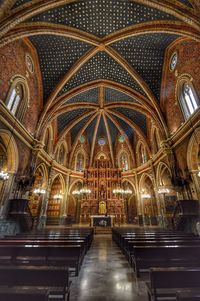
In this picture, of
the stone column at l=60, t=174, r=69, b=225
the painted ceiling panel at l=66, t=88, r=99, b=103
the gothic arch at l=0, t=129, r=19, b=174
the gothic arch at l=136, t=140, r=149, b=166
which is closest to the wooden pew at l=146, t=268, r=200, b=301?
the gothic arch at l=0, t=129, r=19, b=174

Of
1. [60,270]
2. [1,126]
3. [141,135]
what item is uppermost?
[141,135]

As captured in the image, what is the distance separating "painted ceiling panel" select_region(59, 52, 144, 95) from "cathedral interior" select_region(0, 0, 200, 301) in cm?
11

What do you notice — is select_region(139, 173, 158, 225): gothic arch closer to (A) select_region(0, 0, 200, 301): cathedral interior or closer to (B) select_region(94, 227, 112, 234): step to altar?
(A) select_region(0, 0, 200, 301): cathedral interior

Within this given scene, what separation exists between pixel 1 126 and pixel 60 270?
34.8 feet

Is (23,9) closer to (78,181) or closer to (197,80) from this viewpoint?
(197,80)

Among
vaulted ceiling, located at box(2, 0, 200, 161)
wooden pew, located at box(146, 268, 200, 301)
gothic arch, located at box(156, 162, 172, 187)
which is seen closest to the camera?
wooden pew, located at box(146, 268, 200, 301)

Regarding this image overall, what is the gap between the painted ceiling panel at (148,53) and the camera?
1300 cm

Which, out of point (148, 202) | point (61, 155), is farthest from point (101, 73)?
point (148, 202)

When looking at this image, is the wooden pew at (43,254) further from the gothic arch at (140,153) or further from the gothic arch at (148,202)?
the gothic arch at (140,153)

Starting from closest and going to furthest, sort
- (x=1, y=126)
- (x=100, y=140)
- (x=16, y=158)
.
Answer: (x=1, y=126), (x=16, y=158), (x=100, y=140)

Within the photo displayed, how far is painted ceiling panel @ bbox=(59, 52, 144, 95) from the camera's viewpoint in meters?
15.5

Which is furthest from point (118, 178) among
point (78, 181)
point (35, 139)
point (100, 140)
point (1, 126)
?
point (1, 126)

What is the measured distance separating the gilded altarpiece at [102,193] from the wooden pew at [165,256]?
1795cm

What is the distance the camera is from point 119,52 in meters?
14.4
